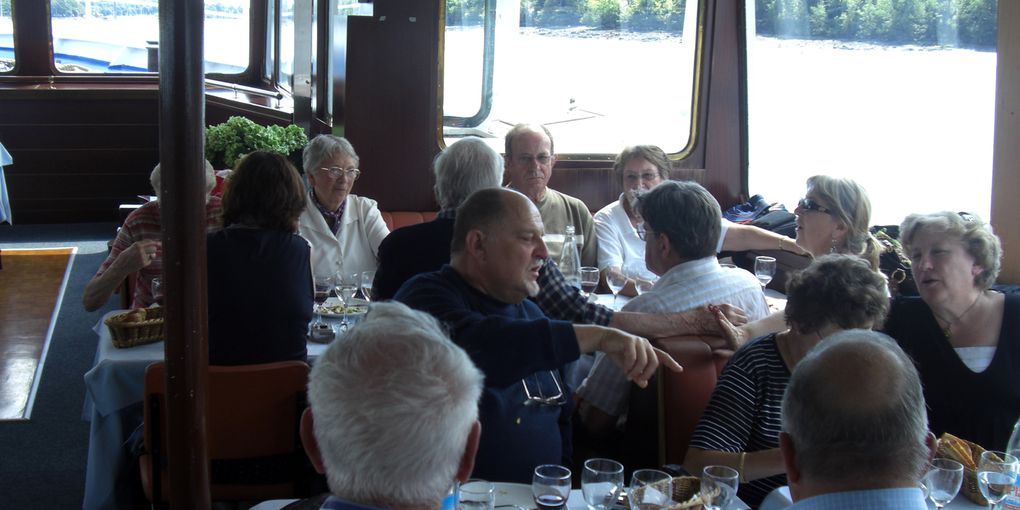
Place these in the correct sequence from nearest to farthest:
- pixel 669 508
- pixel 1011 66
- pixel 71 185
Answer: pixel 669 508 < pixel 1011 66 < pixel 71 185

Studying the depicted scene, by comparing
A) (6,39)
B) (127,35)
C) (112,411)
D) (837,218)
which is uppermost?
(127,35)

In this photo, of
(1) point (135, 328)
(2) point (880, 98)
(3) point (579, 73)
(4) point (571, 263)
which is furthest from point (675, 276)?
(3) point (579, 73)

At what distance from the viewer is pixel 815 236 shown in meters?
3.79

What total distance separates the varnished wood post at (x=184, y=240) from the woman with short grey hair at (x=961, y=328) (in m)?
2.02

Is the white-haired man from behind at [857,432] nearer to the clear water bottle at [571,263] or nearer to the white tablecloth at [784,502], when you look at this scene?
the white tablecloth at [784,502]

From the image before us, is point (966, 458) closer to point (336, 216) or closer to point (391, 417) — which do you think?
point (391, 417)

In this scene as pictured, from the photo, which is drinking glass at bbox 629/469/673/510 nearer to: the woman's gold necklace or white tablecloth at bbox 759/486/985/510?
white tablecloth at bbox 759/486/985/510

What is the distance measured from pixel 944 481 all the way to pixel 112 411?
7.87ft

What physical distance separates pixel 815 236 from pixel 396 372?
9.20 ft

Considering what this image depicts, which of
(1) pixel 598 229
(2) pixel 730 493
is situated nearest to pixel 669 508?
(2) pixel 730 493

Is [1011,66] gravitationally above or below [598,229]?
above

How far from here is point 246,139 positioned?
632 cm

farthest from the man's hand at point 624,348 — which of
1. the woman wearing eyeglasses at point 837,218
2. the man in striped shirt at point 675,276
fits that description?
the woman wearing eyeglasses at point 837,218

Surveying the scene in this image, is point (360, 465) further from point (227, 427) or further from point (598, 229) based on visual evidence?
point (598, 229)
